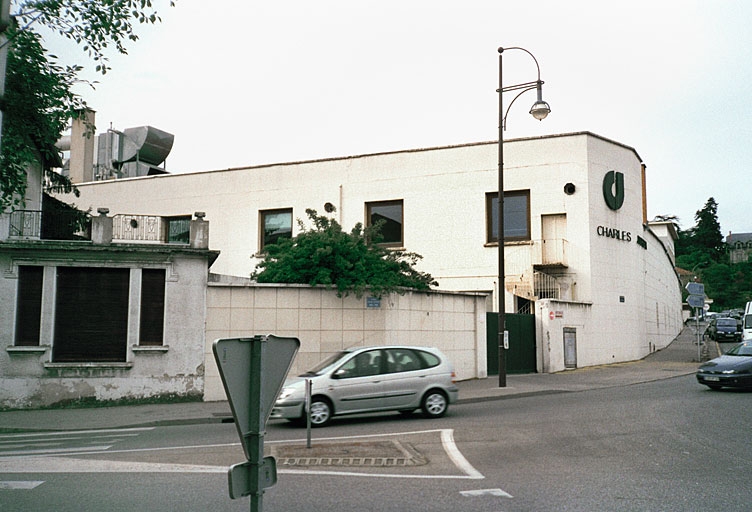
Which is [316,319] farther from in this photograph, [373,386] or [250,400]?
[250,400]

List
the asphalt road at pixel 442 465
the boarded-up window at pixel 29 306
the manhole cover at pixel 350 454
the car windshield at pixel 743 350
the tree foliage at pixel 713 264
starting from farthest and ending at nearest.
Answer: the tree foliage at pixel 713 264
the car windshield at pixel 743 350
the boarded-up window at pixel 29 306
the manhole cover at pixel 350 454
the asphalt road at pixel 442 465

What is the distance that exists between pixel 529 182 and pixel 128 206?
20.6 m

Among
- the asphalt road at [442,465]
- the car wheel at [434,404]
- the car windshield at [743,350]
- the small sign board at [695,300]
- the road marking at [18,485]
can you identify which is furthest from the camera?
the small sign board at [695,300]

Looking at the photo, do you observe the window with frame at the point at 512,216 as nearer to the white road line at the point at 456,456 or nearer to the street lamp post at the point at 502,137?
the street lamp post at the point at 502,137

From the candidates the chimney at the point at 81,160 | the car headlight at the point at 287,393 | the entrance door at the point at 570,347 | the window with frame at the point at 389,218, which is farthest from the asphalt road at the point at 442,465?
the chimney at the point at 81,160

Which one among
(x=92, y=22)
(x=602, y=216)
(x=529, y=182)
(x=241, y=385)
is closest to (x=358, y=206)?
(x=529, y=182)

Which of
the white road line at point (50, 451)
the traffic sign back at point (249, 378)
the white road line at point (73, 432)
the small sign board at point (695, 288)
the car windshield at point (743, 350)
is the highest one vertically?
the small sign board at point (695, 288)

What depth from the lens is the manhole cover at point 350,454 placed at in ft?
31.6

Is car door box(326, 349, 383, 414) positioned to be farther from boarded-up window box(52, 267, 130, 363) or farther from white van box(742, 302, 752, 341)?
white van box(742, 302, 752, 341)

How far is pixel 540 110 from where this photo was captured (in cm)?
1930

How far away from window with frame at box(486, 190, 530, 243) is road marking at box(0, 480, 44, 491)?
22888 mm

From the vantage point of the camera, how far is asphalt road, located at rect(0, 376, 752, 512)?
7.32 metres

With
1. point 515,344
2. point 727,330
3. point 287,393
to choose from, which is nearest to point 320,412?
point 287,393

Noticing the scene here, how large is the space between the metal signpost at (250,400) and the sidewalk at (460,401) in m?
11.7
